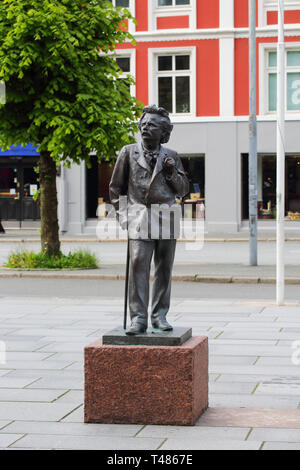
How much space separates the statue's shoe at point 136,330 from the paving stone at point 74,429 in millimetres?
625

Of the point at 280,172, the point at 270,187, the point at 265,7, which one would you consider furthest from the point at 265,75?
the point at 280,172

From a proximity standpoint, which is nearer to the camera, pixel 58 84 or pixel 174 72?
pixel 58 84

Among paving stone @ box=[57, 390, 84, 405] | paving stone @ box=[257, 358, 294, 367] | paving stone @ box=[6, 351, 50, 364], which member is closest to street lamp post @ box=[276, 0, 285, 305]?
paving stone @ box=[257, 358, 294, 367]

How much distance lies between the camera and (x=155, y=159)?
633 cm

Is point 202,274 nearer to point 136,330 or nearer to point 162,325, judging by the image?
point 162,325

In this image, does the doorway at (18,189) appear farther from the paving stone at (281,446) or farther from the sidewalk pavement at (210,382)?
the paving stone at (281,446)

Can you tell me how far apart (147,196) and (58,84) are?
11537 mm

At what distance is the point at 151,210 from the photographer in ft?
20.5

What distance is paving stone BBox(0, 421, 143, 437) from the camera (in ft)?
18.4

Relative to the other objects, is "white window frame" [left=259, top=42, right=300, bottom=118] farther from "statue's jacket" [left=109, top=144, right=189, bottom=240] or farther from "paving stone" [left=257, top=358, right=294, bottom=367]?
"statue's jacket" [left=109, top=144, right=189, bottom=240]

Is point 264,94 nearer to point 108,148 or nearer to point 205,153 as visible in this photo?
point 205,153

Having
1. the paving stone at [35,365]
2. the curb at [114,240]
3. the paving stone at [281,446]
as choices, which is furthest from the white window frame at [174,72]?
the paving stone at [281,446]
